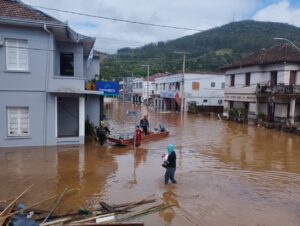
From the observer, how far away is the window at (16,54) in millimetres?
17328

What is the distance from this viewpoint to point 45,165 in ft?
47.2

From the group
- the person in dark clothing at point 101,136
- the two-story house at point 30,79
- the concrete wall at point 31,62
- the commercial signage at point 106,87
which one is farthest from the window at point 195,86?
the concrete wall at point 31,62

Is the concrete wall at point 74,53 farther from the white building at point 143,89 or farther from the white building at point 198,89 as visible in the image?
the white building at point 143,89

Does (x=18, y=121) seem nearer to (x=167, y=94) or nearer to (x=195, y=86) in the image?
(x=195, y=86)

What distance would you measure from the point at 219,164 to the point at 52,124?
31.0 ft

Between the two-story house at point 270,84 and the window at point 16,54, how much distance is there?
2319 cm

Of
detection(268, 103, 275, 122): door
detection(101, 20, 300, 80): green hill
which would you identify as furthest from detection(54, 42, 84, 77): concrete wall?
detection(101, 20, 300, 80): green hill

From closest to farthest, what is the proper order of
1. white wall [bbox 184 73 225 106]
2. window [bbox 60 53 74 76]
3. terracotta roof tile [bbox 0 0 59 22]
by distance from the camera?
terracotta roof tile [bbox 0 0 59 22] < window [bbox 60 53 74 76] < white wall [bbox 184 73 225 106]

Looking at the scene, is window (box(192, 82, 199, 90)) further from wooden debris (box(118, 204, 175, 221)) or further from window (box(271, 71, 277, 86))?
wooden debris (box(118, 204, 175, 221))

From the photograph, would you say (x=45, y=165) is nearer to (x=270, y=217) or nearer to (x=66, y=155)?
(x=66, y=155)

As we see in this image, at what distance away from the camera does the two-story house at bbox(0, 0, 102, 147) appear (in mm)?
17266

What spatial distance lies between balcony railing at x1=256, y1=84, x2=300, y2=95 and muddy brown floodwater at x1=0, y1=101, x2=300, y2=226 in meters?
10.6

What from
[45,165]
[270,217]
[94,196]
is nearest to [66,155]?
[45,165]

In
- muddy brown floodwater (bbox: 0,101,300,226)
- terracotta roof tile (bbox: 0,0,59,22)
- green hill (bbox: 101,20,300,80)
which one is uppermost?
green hill (bbox: 101,20,300,80)
